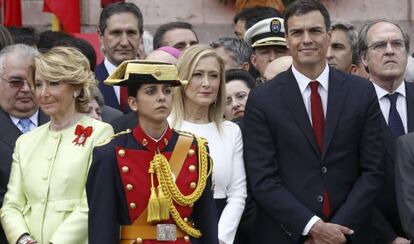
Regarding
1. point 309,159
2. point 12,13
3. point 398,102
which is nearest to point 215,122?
point 309,159

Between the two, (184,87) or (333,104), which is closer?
(333,104)

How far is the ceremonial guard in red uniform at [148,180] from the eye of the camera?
774cm

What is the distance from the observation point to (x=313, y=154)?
865cm

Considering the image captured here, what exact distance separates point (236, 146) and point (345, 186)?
772 millimetres

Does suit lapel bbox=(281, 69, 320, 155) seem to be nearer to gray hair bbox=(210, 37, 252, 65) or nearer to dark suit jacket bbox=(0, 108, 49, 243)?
dark suit jacket bbox=(0, 108, 49, 243)

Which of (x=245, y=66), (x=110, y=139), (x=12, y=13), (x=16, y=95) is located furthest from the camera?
(x=12, y=13)

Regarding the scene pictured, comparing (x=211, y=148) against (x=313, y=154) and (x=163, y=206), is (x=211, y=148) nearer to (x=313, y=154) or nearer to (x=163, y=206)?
(x=313, y=154)

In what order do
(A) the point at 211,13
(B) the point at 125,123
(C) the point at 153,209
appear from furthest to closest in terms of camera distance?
(A) the point at 211,13
(B) the point at 125,123
(C) the point at 153,209

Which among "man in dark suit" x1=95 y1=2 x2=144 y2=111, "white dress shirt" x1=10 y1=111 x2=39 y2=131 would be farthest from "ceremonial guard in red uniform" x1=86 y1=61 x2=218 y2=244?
"man in dark suit" x1=95 y1=2 x2=144 y2=111

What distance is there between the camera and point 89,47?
1027 cm

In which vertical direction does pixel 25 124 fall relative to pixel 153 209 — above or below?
above

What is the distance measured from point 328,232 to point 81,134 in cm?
168

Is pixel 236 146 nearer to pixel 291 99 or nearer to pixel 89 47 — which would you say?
pixel 291 99

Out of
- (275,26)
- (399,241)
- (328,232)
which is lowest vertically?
(399,241)
